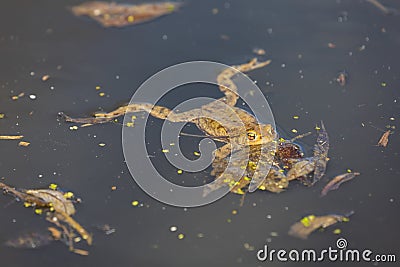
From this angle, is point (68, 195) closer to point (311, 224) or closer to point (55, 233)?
point (55, 233)

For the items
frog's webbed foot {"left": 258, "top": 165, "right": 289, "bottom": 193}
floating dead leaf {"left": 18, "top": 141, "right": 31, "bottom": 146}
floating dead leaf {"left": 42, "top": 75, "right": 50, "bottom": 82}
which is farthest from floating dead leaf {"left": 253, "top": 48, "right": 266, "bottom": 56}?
floating dead leaf {"left": 18, "top": 141, "right": 31, "bottom": 146}

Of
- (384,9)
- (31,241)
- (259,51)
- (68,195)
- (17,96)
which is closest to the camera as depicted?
(31,241)

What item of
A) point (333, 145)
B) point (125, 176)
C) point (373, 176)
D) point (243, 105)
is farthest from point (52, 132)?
point (373, 176)

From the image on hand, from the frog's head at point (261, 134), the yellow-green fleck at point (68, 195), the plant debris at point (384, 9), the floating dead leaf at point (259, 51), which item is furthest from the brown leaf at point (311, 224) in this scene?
the plant debris at point (384, 9)

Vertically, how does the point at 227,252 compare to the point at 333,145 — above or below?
below

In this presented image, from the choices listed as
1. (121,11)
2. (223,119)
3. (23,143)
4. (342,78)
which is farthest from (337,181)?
(121,11)

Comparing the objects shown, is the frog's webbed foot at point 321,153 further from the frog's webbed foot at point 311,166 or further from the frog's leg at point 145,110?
the frog's leg at point 145,110

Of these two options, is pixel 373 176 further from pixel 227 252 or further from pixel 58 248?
pixel 58 248
